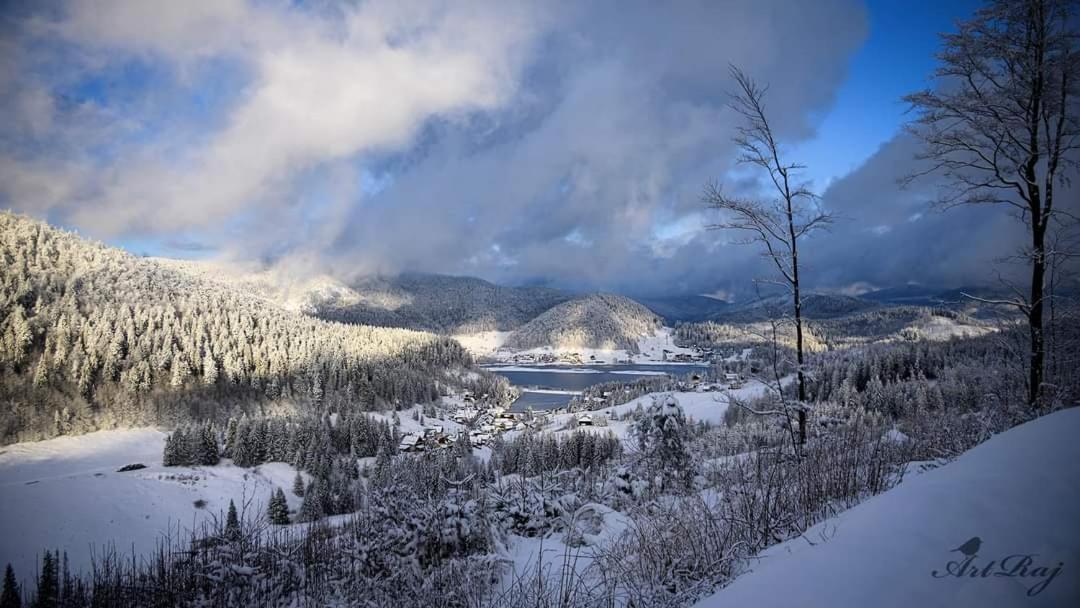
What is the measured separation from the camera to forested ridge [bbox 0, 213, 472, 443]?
47156 mm

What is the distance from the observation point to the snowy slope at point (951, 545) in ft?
4.52

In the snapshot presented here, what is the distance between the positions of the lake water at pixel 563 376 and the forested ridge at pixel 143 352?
27314mm

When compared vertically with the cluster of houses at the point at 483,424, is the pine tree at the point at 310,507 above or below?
above

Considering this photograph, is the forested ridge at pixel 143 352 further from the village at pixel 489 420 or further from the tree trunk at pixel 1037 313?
A: the tree trunk at pixel 1037 313

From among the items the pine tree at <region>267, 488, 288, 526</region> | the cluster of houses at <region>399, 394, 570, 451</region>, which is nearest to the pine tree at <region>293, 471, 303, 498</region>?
the pine tree at <region>267, 488, 288, 526</region>

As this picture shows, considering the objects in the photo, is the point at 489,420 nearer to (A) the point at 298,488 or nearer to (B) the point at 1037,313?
(A) the point at 298,488

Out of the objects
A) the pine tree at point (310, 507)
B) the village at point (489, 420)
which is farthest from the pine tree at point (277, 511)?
the village at point (489, 420)

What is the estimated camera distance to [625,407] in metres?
83.8

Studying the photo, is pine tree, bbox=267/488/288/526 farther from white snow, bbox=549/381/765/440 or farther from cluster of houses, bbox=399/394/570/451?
white snow, bbox=549/381/765/440

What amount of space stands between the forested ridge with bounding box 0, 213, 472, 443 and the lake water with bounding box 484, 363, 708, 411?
1075 inches

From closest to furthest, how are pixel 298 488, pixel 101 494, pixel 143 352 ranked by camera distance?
pixel 101 494 < pixel 298 488 < pixel 143 352

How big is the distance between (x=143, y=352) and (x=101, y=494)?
128 feet

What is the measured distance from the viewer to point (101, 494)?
28.6m

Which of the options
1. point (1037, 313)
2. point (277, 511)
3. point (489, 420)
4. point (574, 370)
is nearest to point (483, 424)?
point (489, 420)
